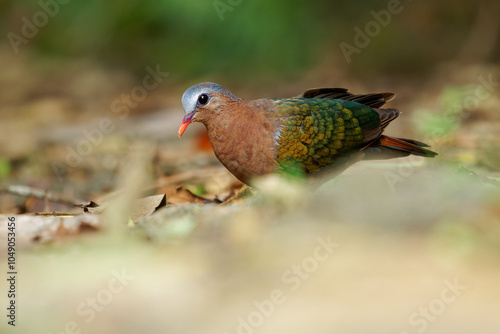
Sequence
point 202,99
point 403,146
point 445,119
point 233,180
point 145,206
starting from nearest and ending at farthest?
point 145,206, point 202,99, point 403,146, point 445,119, point 233,180

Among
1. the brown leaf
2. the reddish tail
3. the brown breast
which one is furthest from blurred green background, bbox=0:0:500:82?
the brown leaf

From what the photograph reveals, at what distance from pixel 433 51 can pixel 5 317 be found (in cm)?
817

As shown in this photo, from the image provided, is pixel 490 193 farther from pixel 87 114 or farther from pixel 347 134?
pixel 87 114

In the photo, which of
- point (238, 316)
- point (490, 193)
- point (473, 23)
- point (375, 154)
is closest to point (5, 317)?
point (238, 316)

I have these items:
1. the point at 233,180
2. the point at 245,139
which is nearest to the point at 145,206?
the point at 245,139

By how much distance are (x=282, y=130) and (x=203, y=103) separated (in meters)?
0.50

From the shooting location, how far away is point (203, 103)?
384 cm

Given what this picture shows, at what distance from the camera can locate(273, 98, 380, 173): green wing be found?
148 inches

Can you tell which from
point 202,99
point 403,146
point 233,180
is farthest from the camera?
point 233,180

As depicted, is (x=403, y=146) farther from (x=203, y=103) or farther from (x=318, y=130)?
(x=203, y=103)

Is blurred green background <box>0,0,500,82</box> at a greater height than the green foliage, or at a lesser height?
greater

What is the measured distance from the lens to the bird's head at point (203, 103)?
12.6ft

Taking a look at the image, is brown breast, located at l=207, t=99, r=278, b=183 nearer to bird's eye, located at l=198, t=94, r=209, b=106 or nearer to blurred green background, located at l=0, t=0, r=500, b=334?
bird's eye, located at l=198, t=94, r=209, b=106

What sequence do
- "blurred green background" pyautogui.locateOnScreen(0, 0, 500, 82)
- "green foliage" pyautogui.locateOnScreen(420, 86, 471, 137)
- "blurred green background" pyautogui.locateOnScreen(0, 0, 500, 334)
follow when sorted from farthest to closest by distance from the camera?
1. "blurred green background" pyautogui.locateOnScreen(0, 0, 500, 82)
2. "green foliage" pyautogui.locateOnScreen(420, 86, 471, 137)
3. "blurred green background" pyautogui.locateOnScreen(0, 0, 500, 334)
